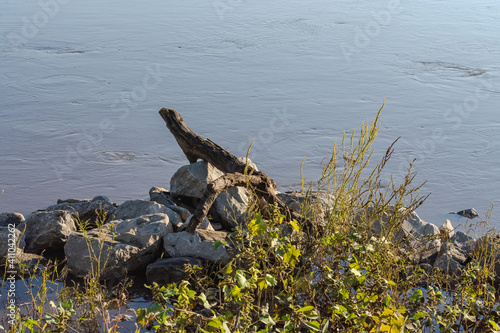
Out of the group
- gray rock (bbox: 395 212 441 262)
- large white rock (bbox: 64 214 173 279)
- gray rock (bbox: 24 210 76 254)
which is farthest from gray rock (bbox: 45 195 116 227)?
gray rock (bbox: 395 212 441 262)

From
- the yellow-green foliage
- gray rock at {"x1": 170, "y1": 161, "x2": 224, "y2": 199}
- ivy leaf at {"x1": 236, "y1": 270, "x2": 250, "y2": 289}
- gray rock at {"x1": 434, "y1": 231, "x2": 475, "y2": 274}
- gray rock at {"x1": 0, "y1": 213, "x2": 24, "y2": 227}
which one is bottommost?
gray rock at {"x1": 434, "y1": 231, "x2": 475, "y2": 274}

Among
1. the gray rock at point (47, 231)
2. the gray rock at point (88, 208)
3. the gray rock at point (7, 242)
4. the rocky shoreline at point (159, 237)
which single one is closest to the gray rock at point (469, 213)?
the rocky shoreline at point (159, 237)

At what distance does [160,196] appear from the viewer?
549 cm

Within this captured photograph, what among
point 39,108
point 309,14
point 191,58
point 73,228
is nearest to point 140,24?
point 191,58

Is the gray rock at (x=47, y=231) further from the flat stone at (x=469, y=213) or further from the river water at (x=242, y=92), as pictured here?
the flat stone at (x=469, y=213)

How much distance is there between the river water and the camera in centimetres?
649

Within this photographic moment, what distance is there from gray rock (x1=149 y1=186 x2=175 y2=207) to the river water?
442 millimetres

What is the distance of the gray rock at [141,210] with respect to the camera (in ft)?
16.0

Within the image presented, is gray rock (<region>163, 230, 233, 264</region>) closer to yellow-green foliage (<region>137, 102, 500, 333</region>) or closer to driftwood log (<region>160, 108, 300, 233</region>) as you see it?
driftwood log (<region>160, 108, 300, 233</region>)

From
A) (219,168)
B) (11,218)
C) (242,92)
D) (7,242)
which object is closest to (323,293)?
(219,168)

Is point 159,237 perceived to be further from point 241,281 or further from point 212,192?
point 241,281

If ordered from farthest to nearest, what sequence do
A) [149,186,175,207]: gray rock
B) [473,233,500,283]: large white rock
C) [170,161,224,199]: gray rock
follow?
[149,186,175,207]: gray rock, [170,161,224,199]: gray rock, [473,233,500,283]: large white rock

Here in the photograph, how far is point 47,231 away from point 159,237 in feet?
2.99

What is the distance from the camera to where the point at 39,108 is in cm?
833
